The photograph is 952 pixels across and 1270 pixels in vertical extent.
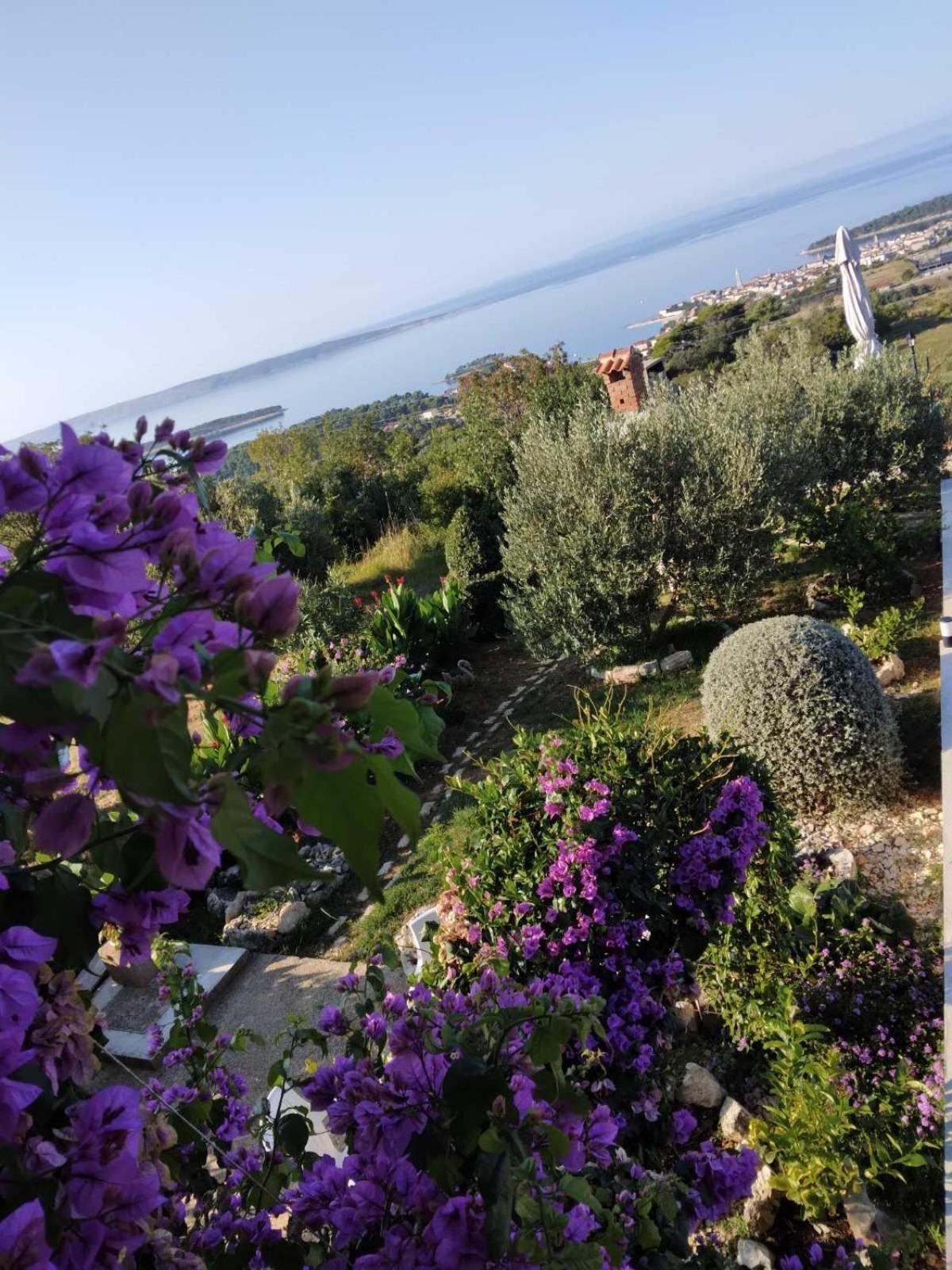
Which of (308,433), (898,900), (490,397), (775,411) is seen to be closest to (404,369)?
(308,433)

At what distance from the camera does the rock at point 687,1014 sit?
3311 millimetres

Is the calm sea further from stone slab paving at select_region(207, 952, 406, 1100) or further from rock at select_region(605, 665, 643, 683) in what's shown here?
stone slab paving at select_region(207, 952, 406, 1100)

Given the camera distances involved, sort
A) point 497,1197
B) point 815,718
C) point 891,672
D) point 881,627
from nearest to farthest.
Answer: point 497,1197 → point 815,718 → point 891,672 → point 881,627

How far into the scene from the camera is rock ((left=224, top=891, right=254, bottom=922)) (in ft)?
16.9

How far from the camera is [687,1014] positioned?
335cm

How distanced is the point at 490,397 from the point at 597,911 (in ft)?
59.9

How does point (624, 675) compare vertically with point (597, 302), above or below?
below

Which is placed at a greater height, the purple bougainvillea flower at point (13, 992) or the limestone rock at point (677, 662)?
the purple bougainvillea flower at point (13, 992)

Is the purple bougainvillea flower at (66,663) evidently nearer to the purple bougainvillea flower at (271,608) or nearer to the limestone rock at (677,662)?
the purple bougainvillea flower at (271,608)

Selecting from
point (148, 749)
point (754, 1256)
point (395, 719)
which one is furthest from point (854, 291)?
point (148, 749)

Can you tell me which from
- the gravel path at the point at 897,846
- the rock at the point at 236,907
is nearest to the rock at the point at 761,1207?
the gravel path at the point at 897,846

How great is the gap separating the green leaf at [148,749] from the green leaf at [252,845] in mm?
22

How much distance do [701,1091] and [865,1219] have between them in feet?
2.19

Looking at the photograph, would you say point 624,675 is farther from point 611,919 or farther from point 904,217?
point 904,217
